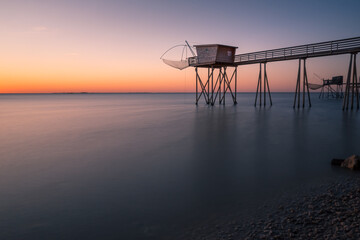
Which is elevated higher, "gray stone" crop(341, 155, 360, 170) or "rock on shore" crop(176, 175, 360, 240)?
"gray stone" crop(341, 155, 360, 170)

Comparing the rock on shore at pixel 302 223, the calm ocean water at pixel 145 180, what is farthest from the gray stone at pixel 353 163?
the rock on shore at pixel 302 223

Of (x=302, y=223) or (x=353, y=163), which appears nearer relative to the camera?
(x=302, y=223)

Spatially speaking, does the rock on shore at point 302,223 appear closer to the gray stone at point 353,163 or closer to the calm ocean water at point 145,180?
the calm ocean water at point 145,180

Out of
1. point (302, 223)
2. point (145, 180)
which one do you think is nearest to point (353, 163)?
point (302, 223)

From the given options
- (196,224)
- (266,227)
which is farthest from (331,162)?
(196,224)

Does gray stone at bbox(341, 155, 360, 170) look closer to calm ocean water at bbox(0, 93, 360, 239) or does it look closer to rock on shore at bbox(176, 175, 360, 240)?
calm ocean water at bbox(0, 93, 360, 239)

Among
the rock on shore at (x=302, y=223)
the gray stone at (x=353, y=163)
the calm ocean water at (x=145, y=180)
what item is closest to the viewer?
the rock on shore at (x=302, y=223)

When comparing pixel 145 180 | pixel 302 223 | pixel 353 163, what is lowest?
pixel 145 180

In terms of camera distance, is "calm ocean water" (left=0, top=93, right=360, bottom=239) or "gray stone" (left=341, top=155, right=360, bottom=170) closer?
"calm ocean water" (left=0, top=93, right=360, bottom=239)

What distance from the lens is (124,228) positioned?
150 inches

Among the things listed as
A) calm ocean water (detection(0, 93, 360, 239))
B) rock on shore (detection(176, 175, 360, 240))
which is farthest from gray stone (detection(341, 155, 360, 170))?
rock on shore (detection(176, 175, 360, 240))

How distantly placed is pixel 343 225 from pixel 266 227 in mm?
1061

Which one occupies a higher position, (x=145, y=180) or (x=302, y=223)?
(x=302, y=223)

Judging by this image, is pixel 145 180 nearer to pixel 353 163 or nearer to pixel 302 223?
pixel 302 223
